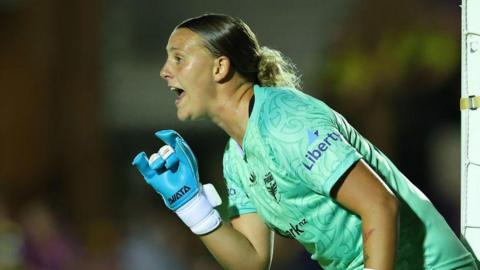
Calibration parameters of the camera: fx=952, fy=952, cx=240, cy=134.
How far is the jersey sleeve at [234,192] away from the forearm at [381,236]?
0.67m

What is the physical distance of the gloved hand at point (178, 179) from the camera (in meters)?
2.80

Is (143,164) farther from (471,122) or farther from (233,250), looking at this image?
(471,122)

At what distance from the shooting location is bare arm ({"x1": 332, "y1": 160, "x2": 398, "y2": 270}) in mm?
2410

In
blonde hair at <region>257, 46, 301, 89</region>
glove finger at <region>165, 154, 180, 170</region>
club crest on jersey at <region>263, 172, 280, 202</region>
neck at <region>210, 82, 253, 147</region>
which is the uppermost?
blonde hair at <region>257, 46, 301, 89</region>

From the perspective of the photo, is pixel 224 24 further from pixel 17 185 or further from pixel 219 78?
pixel 17 185

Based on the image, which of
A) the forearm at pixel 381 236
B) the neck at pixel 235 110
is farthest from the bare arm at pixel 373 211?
the neck at pixel 235 110

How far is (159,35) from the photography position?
7.19m

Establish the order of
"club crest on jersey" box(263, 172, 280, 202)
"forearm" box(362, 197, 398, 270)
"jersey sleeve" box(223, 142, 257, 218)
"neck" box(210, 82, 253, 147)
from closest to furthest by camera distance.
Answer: "forearm" box(362, 197, 398, 270)
"club crest on jersey" box(263, 172, 280, 202)
"neck" box(210, 82, 253, 147)
"jersey sleeve" box(223, 142, 257, 218)

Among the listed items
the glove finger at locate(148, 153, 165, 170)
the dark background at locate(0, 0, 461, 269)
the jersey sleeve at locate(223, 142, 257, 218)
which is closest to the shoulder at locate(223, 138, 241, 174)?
the jersey sleeve at locate(223, 142, 257, 218)

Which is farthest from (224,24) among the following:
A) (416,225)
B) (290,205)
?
→ (416,225)

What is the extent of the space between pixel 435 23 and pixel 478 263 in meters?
3.70

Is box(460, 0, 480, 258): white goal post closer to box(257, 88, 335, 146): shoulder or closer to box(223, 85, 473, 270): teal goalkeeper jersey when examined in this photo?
box(223, 85, 473, 270): teal goalkeeper jersey

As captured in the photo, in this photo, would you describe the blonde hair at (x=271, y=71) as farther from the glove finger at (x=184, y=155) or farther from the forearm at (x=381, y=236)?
the forearm at (x=381, y=236)

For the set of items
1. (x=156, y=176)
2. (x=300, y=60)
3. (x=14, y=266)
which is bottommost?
(x=14, y=266)
